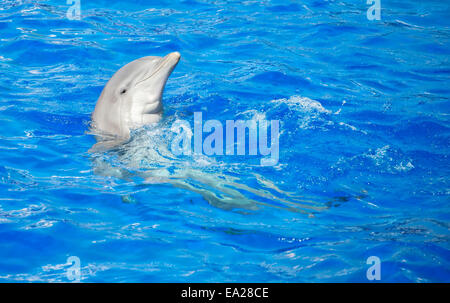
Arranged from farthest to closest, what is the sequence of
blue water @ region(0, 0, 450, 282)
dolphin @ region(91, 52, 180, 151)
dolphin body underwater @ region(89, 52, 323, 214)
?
dolphin @ region(91, 52, 180, 151)
dolphin body underwater @ region(89, 52, 323, 214)
blue water @ region(0, 0, 450, 282)

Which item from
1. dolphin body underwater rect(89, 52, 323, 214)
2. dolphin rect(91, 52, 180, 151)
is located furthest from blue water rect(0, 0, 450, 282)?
dolphin rect(91, 52, 180, 151)

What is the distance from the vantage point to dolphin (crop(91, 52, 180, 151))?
5562mm

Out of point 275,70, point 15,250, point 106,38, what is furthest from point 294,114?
point 106,38

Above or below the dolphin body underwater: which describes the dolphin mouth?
above

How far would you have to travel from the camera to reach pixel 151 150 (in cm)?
534

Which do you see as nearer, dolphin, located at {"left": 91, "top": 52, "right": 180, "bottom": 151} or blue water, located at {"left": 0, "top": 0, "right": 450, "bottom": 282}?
blue water, located at {"left": 0, "top": 0, "right": 450, "bottom": 282}

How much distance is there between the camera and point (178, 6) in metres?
10.6

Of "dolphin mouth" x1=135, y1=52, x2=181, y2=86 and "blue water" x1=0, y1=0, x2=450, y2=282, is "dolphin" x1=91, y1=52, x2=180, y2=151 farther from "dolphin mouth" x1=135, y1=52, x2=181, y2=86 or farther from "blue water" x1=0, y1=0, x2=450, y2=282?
"blue water" x1=0, y1=0, x2=450, y2=282

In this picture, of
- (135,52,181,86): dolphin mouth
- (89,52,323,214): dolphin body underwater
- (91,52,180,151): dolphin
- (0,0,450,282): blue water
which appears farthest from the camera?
(91,52,180,151): dolphin

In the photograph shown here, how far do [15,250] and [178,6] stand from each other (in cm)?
749

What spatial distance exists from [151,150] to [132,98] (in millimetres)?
648

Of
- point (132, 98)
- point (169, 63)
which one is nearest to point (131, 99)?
point (132, 98)

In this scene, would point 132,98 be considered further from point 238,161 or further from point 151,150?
point 238,161
